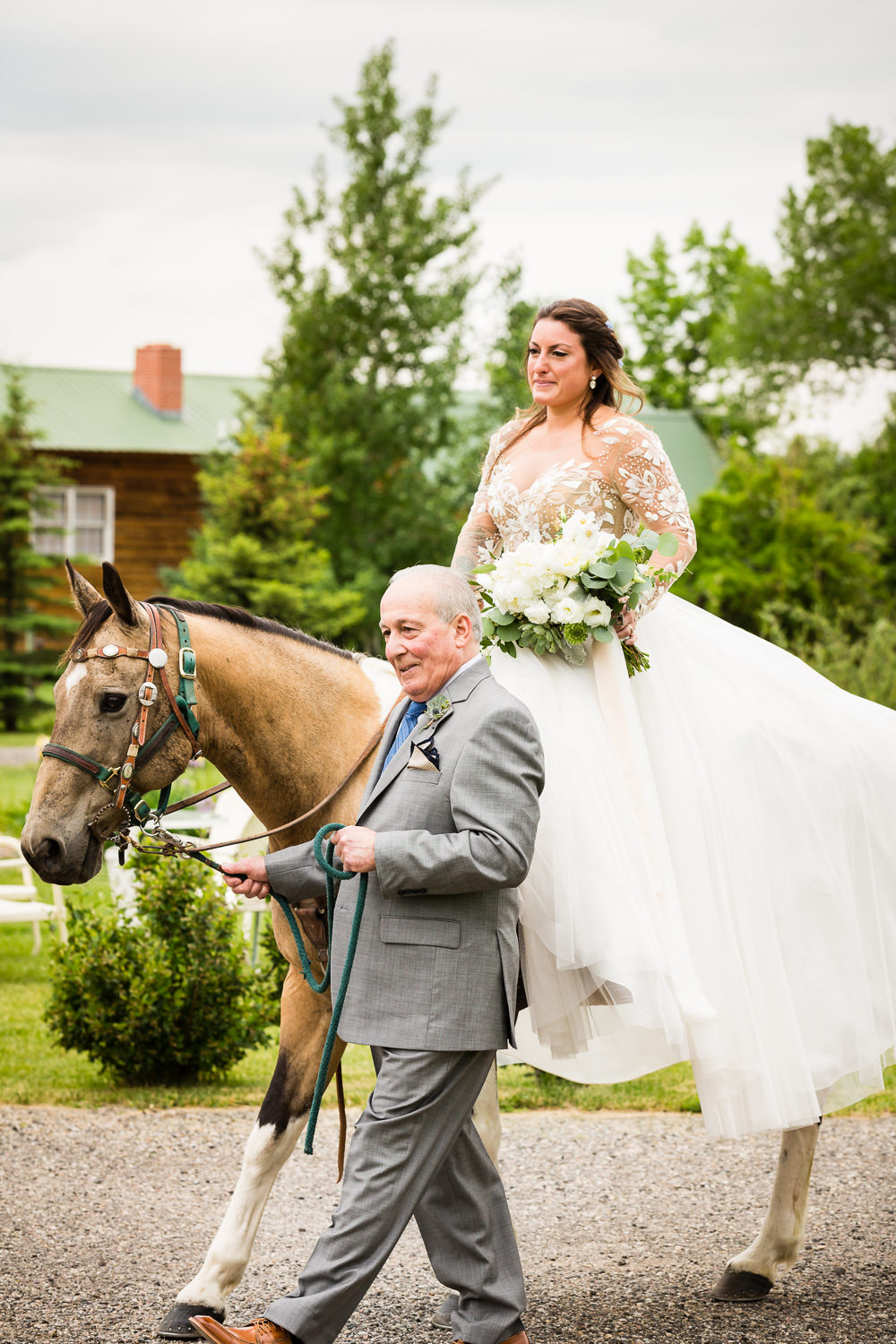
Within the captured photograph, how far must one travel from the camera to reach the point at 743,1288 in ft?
13.8

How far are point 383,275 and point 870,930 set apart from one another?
16.5 meters

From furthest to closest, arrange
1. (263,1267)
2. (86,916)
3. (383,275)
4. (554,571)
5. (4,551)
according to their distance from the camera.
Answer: (4,551)
(383,275)
(86,916)
(263,1267)
(554,571)

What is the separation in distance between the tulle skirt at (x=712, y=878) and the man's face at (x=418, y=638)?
50 cm

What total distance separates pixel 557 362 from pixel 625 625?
0.91 m

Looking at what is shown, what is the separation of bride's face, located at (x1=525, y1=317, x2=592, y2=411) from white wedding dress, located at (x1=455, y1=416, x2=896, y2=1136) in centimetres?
20

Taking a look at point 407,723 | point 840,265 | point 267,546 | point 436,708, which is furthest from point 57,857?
point 840,265

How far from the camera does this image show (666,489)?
3928mm

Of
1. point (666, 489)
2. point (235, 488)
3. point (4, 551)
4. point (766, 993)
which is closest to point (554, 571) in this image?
point (666, 489)

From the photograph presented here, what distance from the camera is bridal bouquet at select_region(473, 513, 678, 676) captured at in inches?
142

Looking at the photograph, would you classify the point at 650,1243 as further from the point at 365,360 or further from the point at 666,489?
the point at 365,360

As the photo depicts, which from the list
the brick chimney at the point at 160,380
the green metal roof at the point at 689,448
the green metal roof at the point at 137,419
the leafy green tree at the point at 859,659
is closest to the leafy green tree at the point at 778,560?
the leafy green tree at the point at 859,659

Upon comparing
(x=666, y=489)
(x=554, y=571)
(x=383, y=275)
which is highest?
(x=383, y=275)

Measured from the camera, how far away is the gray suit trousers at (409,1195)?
2.94m

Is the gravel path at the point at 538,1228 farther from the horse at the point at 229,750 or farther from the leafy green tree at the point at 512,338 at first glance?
the leafy green tree at the point at 512,338
